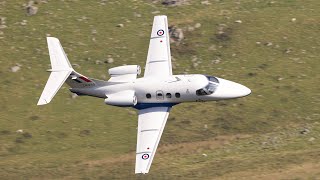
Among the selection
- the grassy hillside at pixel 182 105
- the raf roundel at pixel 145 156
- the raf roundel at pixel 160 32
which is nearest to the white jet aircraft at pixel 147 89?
the raf roundel at pixel 145 156

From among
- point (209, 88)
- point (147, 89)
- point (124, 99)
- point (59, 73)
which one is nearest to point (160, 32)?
point (147, 89)

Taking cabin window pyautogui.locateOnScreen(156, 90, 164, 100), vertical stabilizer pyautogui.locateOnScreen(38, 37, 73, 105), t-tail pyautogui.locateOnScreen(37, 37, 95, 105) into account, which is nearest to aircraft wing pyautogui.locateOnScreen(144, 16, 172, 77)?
cabin window pyautogui.locateOnScreen(156, 90, 164, 100)

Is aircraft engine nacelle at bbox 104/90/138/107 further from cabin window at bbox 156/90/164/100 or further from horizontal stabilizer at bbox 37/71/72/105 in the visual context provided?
horizontal stabilizer at bbox 37/71/72/105

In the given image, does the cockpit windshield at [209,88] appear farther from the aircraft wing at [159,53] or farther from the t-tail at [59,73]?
the t-tail at [59,73]

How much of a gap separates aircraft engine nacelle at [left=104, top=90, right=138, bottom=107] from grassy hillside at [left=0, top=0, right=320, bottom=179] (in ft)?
22.7

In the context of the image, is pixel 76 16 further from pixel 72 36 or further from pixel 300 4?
pixel 300 4

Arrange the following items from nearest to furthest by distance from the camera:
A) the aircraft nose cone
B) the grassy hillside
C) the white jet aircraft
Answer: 1. the white jet aircraft
2. the aircraft nose cone
3. the grassy hillside

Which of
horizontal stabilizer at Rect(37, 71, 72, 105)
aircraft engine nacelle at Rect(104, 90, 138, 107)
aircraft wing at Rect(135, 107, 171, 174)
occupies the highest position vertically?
horizontal stabilizer at Rect(37, 71, 72, 105)

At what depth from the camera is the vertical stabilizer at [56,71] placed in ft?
169

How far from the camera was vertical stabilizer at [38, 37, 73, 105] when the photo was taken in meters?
51.5

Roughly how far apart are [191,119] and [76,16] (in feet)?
65.8

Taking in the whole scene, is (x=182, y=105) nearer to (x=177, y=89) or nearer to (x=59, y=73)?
(x=177, y=89)

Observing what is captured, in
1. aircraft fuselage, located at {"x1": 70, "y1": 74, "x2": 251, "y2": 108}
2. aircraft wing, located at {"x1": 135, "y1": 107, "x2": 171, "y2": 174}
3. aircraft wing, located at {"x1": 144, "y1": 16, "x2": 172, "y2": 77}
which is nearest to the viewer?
aircraft wing, located at {"x1": 135, "y1": 107, "x2": 171, "y2": 174}

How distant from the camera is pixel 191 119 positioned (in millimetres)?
63688
